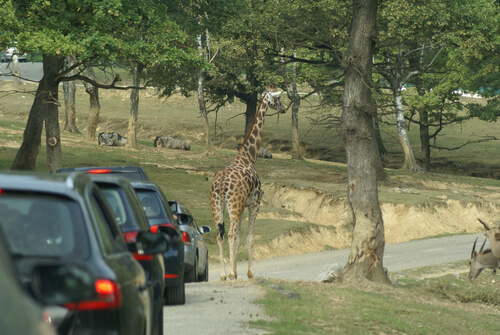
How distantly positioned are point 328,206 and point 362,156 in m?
14.8

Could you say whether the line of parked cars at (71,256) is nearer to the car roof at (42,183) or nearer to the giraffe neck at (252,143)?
the car roof at (42,183)

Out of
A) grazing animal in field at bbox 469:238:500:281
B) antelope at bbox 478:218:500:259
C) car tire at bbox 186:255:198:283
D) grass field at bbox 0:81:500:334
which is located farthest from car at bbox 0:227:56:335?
grazing animal in field at bbox 469:238:500:281

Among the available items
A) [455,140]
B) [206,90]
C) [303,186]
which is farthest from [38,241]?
[455,140]

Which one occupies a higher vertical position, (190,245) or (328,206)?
(190,245)

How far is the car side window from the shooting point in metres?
4.86

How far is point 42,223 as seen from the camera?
4703 mm

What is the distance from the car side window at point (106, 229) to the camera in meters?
4.86

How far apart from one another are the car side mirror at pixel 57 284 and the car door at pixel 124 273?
0.68 meters

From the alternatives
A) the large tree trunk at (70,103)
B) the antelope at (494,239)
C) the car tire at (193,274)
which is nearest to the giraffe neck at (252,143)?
the car tire at (193,274)

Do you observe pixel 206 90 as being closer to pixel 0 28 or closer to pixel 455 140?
pixel 455 140

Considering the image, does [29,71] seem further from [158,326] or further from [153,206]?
[158,326]

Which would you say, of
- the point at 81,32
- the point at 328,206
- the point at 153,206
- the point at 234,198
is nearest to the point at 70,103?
the point at 328,206

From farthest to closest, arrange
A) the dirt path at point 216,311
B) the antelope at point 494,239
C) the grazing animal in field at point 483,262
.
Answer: the grazing animal in field at point 483,262 < the antelope at point 494,239 < the dirt path at point 216,311

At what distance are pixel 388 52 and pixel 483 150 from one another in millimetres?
24429
